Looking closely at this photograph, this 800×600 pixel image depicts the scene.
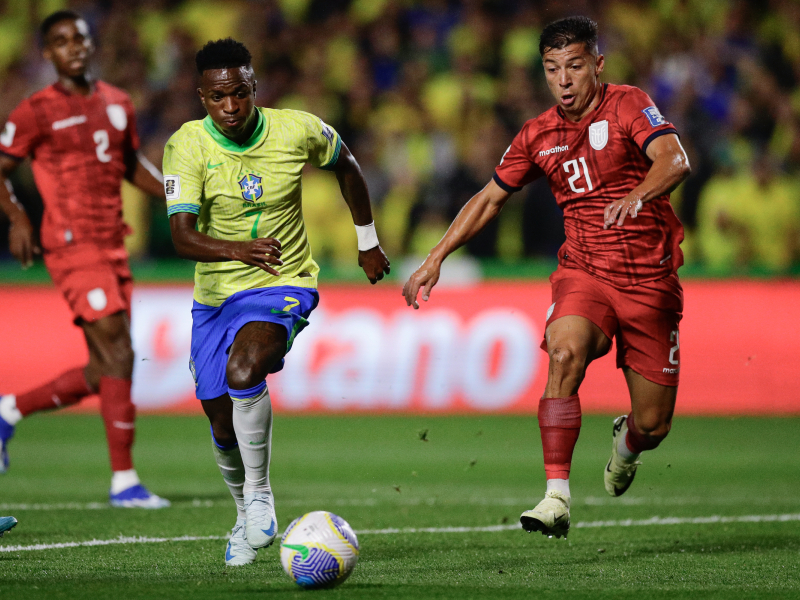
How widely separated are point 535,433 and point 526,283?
1.88 m

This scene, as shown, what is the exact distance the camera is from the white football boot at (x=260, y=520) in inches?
208

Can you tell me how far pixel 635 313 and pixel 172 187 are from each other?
235 cm

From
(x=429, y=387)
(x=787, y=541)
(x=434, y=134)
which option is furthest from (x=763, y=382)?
(x=787, y=541)

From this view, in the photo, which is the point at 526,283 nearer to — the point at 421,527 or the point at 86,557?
the point at 421,527

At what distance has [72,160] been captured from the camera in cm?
791

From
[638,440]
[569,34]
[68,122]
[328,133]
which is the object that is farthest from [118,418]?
[569,34]

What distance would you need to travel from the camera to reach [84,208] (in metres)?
7.90

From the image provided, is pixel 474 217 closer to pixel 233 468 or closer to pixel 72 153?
pixel 233 468

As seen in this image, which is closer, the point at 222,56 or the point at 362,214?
the point at 222,56

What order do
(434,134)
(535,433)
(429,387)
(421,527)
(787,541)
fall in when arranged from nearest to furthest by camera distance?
(787,541) < (421,527) < (535,433) < (429,387) < (434,134)

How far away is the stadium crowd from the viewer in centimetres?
1370

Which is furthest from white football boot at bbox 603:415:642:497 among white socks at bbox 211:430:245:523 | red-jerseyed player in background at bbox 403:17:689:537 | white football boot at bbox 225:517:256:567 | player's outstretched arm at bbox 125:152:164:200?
player's outstretched arm at bbox 125:152:164:200

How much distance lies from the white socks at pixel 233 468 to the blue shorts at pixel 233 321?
0.92 ft

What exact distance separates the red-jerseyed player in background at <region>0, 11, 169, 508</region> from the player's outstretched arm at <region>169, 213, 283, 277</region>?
2470mm
